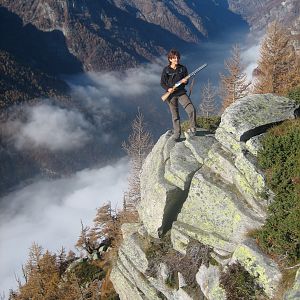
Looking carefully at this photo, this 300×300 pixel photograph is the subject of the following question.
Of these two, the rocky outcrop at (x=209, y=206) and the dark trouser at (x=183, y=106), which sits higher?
the dark trouser at (x=183, y=106)

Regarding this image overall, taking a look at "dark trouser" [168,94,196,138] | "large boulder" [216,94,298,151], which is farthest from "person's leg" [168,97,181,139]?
"large boulder" [216,94,298,151]

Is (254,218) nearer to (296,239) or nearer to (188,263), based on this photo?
(296,239)

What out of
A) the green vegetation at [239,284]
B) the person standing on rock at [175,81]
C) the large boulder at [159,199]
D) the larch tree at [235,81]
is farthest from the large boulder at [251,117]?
the larch tree at [235,81]

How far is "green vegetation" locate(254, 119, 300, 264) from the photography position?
13836mm

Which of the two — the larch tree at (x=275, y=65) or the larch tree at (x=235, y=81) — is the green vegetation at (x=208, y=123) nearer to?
the larch tree at (x=275, y=65)

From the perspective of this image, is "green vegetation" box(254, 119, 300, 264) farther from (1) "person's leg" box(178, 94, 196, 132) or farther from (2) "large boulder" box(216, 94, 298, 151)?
(1) "person's leg" box(178, 94, 196, 132)

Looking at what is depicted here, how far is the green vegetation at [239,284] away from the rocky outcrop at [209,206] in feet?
0.67

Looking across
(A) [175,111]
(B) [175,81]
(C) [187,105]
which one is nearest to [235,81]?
(A) [175,111]

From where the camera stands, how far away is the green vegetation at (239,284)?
13.9 m

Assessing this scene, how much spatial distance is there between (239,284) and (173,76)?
349 inches

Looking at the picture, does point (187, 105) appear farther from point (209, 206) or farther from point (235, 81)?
point (235, 81)

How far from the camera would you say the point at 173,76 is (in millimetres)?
18422

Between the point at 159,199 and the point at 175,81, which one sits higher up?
the point at 175,81

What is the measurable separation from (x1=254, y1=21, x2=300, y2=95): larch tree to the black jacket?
2458 cm
